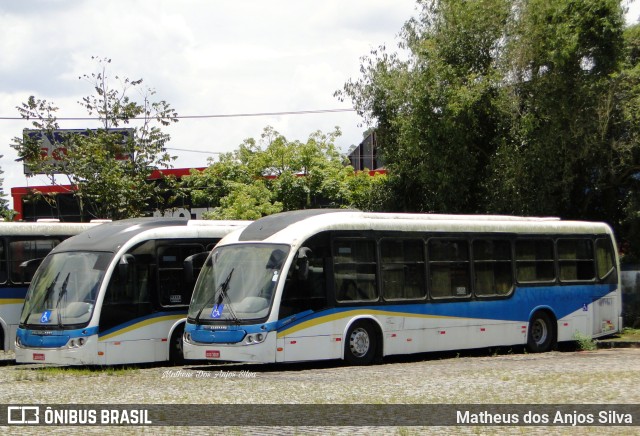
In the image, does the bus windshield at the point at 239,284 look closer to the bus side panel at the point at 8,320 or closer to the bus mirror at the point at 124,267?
the bus mirror at the point at 124,267

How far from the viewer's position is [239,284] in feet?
64.5

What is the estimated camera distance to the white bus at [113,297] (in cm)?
2027

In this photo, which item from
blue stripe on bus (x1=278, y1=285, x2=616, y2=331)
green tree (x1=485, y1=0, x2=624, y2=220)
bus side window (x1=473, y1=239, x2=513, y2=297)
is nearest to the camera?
blue stripe on bus (x1=278, y1=285, x2=616, y2=331)

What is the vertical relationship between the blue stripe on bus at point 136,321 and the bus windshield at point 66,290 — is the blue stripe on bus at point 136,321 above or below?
below

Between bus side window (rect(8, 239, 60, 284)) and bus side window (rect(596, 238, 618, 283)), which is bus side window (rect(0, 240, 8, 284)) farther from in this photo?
bus side window (rect(596, 238, 618, 283))

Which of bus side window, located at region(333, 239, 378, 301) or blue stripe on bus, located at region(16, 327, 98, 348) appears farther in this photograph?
bus side window, located at region(333, 239, 378, 301)

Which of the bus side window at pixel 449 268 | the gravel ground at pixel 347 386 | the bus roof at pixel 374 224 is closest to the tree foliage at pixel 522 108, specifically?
the bus roof at pixel 374 224

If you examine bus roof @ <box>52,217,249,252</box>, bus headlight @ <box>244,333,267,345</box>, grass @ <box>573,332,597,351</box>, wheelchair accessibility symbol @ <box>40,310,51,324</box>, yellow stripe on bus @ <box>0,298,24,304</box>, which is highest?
bus roof @ <box>52,217,249,252</box>

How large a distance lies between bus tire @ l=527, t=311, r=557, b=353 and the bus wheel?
509 centimetres

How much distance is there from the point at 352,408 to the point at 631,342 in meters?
17.4

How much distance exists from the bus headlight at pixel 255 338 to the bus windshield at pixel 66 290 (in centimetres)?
325

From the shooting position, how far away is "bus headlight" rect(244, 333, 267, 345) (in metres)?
19.1

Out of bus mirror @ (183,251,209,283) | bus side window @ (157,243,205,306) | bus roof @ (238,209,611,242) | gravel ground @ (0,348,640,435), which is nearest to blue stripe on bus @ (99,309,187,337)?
bus side window @ (157,243,205,306)

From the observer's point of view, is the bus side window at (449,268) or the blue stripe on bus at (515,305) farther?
the bus side window at (449,268)
